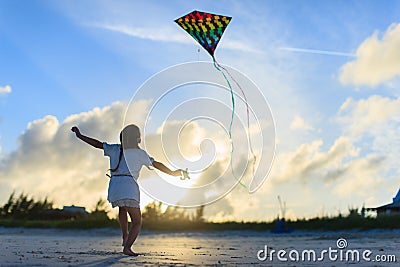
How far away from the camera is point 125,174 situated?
6.58 m

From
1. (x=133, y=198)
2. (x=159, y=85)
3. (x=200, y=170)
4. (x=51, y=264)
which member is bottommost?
(x=51, y=264)

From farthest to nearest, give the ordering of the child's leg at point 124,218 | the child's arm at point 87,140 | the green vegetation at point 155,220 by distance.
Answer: the green vegetation at point 155,220 → the child's leg at point 124,218 → the child's arm at point 87,140

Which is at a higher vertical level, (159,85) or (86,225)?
(159,85)

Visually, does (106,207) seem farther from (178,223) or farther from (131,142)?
(131,142)

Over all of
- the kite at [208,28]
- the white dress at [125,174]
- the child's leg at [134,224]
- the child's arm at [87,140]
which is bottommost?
the child's leg at [134,224]

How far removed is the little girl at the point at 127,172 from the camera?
6.52 meters

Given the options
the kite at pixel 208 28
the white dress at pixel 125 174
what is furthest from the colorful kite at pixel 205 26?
the white dress at pixel 125 174

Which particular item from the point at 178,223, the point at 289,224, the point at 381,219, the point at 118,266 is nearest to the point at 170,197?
the point at 118,266

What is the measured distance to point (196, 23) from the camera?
373 inches

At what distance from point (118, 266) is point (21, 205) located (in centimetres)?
2043

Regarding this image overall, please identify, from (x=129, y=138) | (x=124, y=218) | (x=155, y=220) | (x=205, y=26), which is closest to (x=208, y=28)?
(x=205, y=26)

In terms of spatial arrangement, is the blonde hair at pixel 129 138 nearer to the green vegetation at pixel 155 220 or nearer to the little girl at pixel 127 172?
the little girl at pixel 127 172

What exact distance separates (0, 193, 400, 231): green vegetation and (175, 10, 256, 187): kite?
318 inches

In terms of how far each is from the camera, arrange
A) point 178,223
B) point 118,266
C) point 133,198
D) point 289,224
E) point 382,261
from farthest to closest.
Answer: point 178,223, point 289,224, point 133,198, point 382,261, point 118,266
